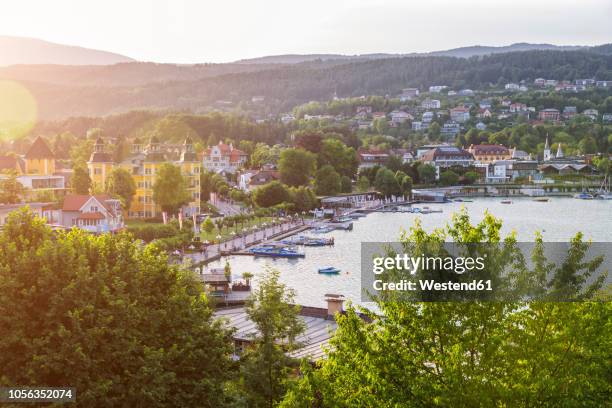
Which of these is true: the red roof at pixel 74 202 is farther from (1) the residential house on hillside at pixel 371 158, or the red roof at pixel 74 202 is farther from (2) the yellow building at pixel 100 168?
(1) the residential house on hillside at pixel 371 158

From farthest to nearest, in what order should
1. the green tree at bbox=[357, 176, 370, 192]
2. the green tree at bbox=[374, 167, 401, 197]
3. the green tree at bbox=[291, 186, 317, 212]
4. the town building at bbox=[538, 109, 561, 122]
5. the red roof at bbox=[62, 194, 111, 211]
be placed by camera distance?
the town building at bbox=[538, 109, 561, 122]
the green tree at bbox=[357, 176, 370, 192]
the green tree at bbox=[374, 167, 401, 197]
the green tree at bbox=[291, 186, 317, 212]
the red roof at bbox=[62, 194, 111, 211]

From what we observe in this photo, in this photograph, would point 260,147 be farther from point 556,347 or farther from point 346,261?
point 556,347

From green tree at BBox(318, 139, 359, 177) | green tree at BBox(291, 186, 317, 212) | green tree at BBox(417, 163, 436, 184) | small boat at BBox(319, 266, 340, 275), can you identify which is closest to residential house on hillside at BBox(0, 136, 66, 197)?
green tree at BBox(291, 186, 317, 212)

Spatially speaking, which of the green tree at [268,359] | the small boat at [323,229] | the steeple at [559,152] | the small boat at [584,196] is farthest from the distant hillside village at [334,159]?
the green tree at [268,359]

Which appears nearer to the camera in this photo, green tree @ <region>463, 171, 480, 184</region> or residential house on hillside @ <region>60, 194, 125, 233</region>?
residential house on hillside @ <region>60, 194, 125, 233</region>

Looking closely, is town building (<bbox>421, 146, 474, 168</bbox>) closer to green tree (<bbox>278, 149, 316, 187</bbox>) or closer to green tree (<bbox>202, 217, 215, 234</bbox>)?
green tree (<bbox>278, 149, 316, 187</bbox>)

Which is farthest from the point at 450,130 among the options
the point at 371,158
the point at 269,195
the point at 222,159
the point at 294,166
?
the point at 269,195
